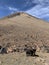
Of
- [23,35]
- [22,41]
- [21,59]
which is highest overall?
[23,35]

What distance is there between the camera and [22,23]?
37.7 metres

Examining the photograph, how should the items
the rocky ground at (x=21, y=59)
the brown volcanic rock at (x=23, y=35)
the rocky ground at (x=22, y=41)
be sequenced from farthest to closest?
1. the brown volcanic rock at (x=23, y=35)
2. the rocky ground at (x=22, y=41)
3. the rocky ground at (x=21, y=59)

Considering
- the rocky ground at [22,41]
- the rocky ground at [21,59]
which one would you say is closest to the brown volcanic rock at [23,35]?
the rocky ground at [22,41]

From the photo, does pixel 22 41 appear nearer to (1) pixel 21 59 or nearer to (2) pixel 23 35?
(2) pixel 23 35

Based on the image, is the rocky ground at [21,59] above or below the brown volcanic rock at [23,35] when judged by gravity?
below

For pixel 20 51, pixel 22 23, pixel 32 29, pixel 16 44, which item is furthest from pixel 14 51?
pixel 22 23

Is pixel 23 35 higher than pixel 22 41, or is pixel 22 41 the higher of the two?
→ pixel 23 35

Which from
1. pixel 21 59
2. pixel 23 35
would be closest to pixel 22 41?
pixel 23 35

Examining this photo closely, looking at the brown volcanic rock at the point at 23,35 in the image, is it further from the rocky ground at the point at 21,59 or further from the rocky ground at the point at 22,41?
the rocky ground at the point at 21,59

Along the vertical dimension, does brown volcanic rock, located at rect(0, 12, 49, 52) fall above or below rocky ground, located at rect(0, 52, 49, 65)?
above

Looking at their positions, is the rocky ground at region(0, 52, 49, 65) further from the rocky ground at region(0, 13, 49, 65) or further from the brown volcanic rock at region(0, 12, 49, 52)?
the brown volcanic rock at region(0, 12, 49, 52)

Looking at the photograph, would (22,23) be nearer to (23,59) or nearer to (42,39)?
(42,39)

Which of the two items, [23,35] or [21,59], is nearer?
[21,59]

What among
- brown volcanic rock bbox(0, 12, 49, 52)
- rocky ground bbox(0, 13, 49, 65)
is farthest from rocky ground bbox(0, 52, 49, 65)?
brown volcanic rock bbox(0, 12, 49, 52)
